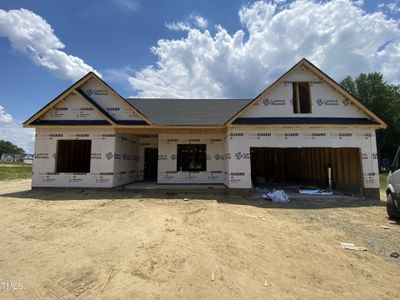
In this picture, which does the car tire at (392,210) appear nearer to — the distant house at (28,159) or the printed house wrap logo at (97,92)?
the printed house wrap logo at (97,92)

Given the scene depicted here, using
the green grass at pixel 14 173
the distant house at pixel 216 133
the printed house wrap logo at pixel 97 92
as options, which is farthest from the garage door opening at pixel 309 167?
the green grass at pixel 14 173

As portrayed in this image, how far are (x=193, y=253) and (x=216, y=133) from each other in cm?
930

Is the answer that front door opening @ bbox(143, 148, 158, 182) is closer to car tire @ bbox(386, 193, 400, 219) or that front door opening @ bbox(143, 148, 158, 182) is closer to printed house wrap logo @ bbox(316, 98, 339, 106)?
printed house wrap logo @ bbox(316, 98, 339, 106)

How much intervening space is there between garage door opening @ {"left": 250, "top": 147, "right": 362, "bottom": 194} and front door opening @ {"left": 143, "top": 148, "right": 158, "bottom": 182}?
7313mm

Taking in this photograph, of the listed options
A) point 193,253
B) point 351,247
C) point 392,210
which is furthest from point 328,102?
point 193,253

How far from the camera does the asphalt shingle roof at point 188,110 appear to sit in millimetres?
12555

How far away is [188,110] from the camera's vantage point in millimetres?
14477

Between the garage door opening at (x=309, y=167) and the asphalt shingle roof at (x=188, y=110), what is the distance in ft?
17.9

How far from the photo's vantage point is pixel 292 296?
3.06 meters

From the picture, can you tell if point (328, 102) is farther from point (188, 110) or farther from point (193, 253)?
point (193, 253)

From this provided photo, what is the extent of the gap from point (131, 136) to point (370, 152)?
42.3 ft

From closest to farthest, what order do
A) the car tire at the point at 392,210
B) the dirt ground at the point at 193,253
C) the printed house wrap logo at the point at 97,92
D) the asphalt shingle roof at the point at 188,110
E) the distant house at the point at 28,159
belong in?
the dirt ground at the point at 193,253 < the car tire at the point at 392,210 < the printed house wrap logo at the point at 97,92 < the asphalt shingle roof at the point at 188,110 < the distant house at the point at 28,159

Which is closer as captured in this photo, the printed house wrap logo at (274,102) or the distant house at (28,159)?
the printed house wrap logo at (274,102)

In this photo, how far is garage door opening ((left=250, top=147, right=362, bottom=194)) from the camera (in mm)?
11781
